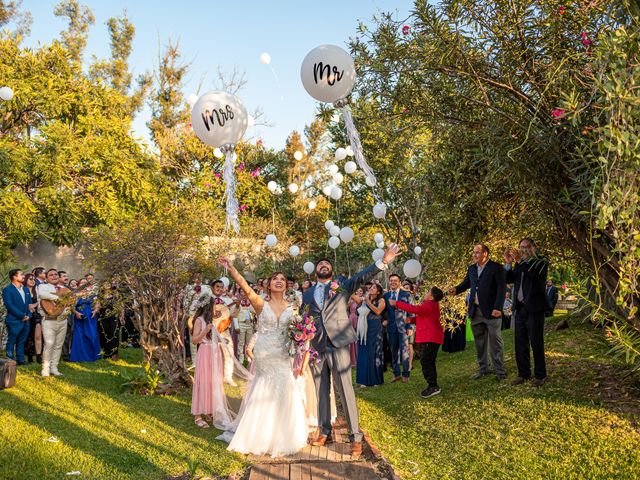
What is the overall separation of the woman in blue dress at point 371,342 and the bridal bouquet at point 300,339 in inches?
181

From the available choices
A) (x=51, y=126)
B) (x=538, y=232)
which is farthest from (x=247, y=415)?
(x=51, y=126)

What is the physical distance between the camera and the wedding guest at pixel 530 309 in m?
8.27

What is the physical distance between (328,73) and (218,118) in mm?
1977

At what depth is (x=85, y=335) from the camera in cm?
1441

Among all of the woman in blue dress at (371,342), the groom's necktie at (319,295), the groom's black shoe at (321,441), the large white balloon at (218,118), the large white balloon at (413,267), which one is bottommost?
the groom's black shoe at (321,441)

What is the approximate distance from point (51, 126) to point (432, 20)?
50.3ft

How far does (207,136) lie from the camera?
8719 mm

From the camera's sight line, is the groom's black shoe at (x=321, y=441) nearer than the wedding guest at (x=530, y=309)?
Yes

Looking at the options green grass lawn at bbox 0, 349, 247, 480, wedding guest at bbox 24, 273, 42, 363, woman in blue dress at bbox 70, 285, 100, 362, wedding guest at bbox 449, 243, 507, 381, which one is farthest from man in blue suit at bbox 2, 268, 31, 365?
wedding guest at bbox 449, 243, 507, 381

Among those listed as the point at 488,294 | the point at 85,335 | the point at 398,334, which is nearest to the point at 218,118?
the point at 488,294

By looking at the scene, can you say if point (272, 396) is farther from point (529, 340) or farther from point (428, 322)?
point (529, 340)

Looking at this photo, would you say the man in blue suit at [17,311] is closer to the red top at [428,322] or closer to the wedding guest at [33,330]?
the wedding guest at [33,330]

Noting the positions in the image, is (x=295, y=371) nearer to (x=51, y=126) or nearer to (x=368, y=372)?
(x=368, y=372)

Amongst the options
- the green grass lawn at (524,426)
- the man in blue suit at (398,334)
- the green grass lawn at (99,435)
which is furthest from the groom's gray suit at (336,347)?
the man in blue suit at (398,334)
